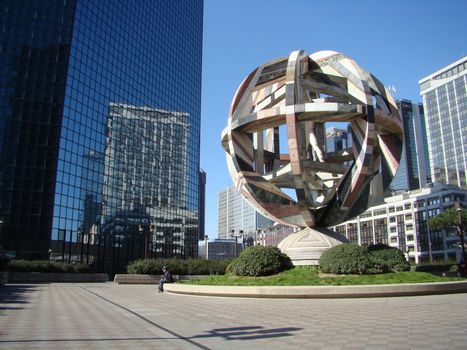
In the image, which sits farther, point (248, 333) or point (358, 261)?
point (358, 261)

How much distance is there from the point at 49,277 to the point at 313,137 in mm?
27813

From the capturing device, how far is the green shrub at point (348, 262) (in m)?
20.6

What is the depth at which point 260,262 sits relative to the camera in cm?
2241

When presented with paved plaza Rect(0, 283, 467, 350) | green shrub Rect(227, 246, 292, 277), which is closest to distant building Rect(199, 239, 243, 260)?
green shrub Rect(227, 246, 292, 277)

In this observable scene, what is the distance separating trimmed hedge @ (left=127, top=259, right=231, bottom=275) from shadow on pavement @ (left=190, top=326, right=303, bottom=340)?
2883 centimetres

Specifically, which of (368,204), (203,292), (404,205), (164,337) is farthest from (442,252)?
(164,337)

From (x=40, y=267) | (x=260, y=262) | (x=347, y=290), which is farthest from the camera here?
(x=40, y=267)

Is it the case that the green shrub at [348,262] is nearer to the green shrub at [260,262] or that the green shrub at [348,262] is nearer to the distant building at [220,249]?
the green shrub at [260,262]

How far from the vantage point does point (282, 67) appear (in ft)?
88.2

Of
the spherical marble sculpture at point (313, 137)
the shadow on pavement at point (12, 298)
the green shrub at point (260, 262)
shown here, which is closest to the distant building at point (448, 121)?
the spherical marble sculpture at point (313, 137)

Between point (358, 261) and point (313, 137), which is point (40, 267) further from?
point (358, 261)

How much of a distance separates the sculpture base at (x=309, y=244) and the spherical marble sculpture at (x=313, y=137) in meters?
0.75

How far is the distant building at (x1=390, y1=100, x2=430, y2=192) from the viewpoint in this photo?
154 metres

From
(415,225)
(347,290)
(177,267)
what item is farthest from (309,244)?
(415,225)
